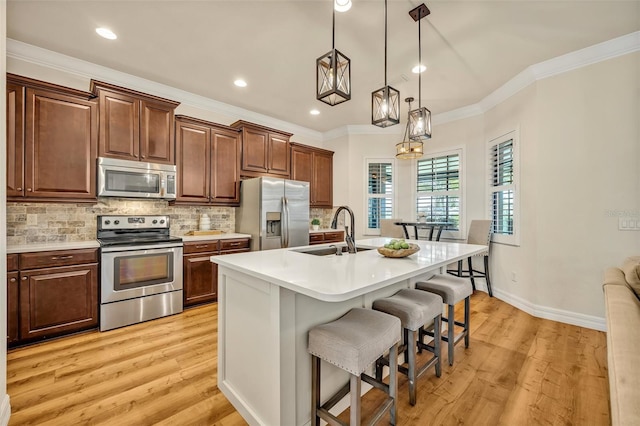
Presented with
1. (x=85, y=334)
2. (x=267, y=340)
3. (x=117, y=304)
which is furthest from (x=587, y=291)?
(x=85, y=334)

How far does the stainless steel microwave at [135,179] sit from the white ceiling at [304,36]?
3.66 feet

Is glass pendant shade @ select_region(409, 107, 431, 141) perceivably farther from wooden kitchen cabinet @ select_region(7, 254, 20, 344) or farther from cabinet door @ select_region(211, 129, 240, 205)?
wooden kitchen cabinet @ select_region(7, 254, 20, 344)

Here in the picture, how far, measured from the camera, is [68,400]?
181 centimetres

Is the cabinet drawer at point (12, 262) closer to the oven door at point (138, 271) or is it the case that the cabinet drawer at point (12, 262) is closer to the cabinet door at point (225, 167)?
the oven door at point (138, 271)

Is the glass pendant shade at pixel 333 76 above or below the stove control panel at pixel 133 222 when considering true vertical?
above

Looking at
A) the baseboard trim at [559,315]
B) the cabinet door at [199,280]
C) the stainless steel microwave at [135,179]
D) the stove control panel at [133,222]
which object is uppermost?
the stainless steel microwave at [135,179]

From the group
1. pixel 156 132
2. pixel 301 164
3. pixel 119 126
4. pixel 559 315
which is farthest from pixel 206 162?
pixel 559 315

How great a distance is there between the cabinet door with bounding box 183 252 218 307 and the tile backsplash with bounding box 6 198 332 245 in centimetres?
66

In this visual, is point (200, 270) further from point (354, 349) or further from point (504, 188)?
point (504, 188)

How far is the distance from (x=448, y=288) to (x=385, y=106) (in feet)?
4.78

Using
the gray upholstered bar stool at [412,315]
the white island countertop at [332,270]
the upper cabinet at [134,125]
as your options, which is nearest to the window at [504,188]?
the white island countertop at [332,270]


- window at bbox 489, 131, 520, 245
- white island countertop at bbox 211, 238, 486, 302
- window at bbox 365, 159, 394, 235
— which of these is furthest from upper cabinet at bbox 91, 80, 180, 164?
window at bbox 489, 131, 520, 245

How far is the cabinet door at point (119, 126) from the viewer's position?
3.05 m

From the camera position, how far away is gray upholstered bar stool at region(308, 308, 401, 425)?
1309 millimetres
